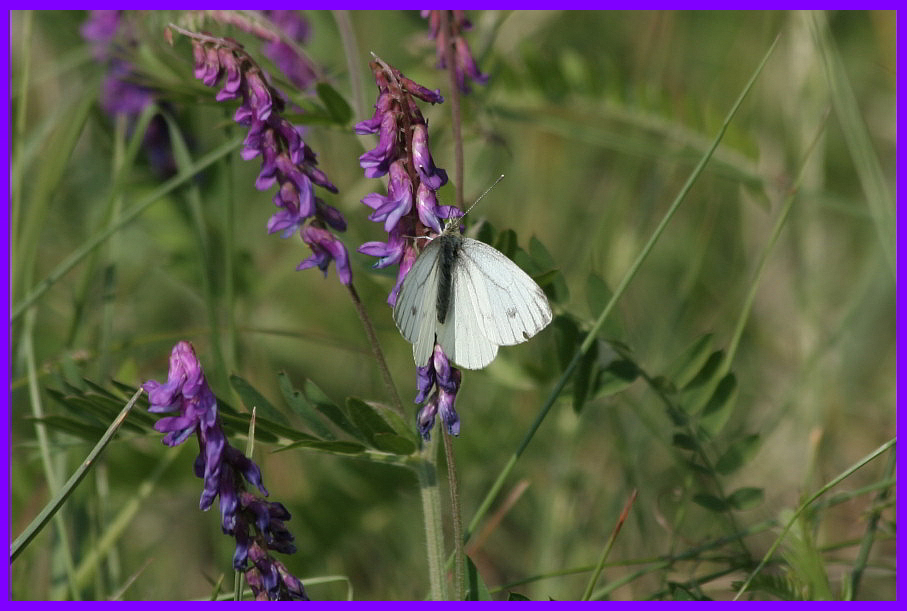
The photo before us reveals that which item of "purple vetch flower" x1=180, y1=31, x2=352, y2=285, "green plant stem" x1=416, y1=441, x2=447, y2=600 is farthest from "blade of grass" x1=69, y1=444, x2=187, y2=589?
"purple vetch flower" x1=180, y1=31, x2=352, y2=285

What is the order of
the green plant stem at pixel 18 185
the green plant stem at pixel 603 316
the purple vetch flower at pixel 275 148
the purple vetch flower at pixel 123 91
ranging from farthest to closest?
the purple vetch flower at pixel 123 91, the green plant stem at pixel 18 185, the green plant stem at pixel 603 316, the purple vetch flower at pixel 275 148

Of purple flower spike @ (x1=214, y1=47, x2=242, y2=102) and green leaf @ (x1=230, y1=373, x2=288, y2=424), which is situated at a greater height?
purple flower spike @ (x1=214, y1=47, x2=242, y2=102)

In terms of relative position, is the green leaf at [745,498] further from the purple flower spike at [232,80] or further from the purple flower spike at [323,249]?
the purple flower spike at [232,80]

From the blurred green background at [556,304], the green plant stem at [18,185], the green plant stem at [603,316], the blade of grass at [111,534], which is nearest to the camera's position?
the green plant stem at [603,316]

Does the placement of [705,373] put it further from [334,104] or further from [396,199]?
[334,104]

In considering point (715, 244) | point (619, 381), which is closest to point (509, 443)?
point (619, 381)

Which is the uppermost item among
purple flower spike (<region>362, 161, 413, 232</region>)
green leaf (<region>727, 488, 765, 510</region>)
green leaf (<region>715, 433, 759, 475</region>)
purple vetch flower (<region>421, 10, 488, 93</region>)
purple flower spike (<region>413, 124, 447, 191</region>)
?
purple vetch flower (<region>421, 10, 488, 93</region>)

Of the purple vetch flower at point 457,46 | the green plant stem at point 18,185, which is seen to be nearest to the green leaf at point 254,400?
the purple vetch flower at point 457,46

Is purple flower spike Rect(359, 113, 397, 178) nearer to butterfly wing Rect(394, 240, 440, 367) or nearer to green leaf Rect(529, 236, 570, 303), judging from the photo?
butterfly wing Rect(394, 240, 440, 367)
